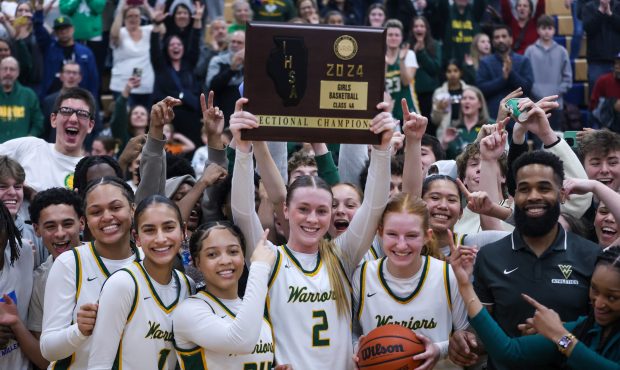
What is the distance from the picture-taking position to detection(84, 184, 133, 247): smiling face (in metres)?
5.90

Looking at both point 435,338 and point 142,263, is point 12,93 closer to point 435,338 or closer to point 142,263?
point 142,263

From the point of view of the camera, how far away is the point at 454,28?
15625mm

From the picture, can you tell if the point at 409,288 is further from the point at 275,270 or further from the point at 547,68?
the point at 547,68

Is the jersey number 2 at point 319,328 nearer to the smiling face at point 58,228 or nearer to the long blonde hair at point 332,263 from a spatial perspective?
the long blonde hair at point 332,263

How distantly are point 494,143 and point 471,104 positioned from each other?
5.21 metres

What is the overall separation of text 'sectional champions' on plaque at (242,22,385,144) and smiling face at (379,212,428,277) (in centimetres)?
51

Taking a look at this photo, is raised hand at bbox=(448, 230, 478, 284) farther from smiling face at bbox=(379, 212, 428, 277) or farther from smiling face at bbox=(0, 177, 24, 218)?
smiling face at bbox=(0, 177, 24, 218)

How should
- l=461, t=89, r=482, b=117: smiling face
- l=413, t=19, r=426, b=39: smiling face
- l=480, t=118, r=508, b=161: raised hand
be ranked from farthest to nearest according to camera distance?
l=413, t=19, r=426, b=39: smiling face, l=461, t=89, r=482, b=117: smiling face, l=480, t=118, r=508, b=161: raised hand

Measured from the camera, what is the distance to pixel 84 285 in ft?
19.0

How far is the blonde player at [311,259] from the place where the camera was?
575 cm

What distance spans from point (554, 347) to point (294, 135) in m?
1.91

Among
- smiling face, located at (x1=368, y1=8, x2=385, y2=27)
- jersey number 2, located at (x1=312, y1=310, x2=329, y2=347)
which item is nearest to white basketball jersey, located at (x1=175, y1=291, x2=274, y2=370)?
jersey number 2, located at (x1=312, y1=310, x2=329, y2=347)

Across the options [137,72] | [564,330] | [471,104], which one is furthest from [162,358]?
[137,72]

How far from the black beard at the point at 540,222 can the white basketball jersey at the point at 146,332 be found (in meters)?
2.11
